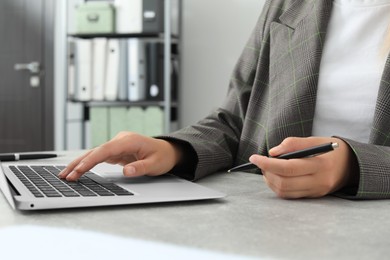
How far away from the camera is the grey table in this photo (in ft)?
1.36

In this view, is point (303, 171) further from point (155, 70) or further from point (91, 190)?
point (155, 70)

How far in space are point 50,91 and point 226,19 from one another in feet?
4.73

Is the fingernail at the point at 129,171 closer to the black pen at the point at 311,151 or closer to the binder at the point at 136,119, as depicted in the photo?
the black pen at the point at 311,151

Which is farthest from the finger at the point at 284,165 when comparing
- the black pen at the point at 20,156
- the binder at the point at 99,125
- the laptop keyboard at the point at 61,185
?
the binder at the point at 99,125

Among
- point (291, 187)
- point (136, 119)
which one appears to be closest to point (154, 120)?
point (136, 119)

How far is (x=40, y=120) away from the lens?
407 cm

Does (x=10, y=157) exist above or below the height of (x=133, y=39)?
below

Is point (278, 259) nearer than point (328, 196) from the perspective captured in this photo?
Yes

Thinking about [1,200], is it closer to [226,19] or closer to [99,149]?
[99,149]

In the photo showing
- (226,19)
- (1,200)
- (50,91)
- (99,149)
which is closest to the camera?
(1,200)

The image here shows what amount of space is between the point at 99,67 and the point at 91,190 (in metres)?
2.71

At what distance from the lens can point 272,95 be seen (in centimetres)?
104

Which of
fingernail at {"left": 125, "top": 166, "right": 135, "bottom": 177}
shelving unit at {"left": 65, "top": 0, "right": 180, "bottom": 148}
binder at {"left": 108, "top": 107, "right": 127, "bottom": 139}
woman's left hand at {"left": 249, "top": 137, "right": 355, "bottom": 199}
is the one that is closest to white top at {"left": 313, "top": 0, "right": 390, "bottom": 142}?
woman's left hand at {"left": 249, "top": 137, "right": 355, "bottom": 199}

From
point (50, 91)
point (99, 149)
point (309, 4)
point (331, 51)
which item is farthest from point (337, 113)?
point (50, 91)
